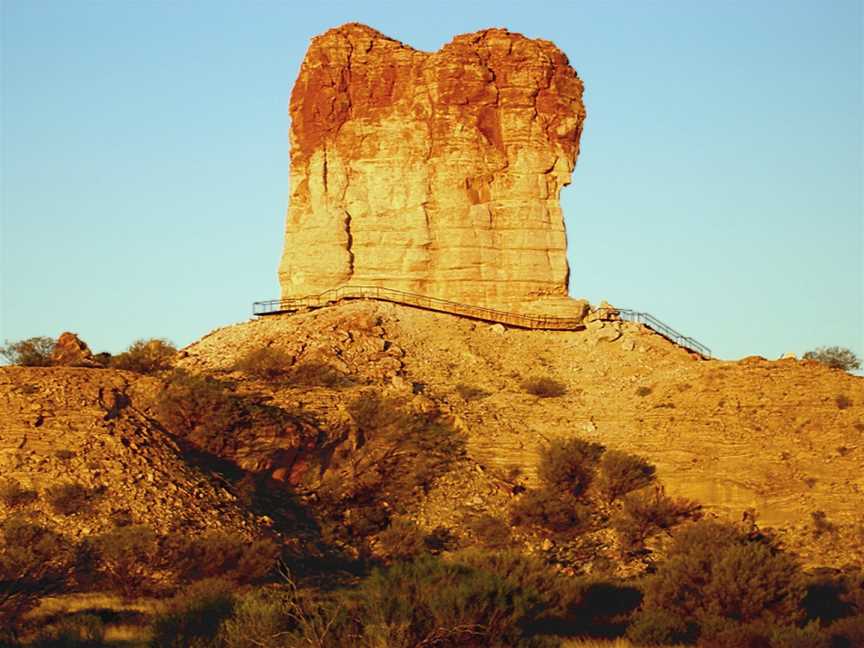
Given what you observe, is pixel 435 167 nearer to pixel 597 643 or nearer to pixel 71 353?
pixel 71 353

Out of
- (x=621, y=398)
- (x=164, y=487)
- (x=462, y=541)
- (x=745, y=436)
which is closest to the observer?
(x=164, y=487)

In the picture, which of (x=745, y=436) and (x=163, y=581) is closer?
(x=163, y=581)

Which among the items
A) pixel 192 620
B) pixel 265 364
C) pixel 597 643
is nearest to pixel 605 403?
pixel 265 364

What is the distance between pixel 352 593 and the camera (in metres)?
34.5

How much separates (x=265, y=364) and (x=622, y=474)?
12.2 meters

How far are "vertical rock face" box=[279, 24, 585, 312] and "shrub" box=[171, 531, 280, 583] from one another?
72.5ft

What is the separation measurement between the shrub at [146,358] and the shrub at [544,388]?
11653 mm

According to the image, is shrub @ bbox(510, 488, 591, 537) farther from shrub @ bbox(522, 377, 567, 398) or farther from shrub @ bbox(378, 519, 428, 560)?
shrub @ bbox(522, 377, 567, 398)

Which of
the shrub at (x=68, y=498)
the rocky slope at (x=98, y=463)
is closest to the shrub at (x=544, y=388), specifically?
the rocky slope at (x=98, y=463)

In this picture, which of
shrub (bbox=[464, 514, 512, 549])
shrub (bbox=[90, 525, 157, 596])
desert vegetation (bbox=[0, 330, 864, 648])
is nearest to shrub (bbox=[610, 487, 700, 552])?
desert vegetation (bbox=[0, 330, 864, 648])

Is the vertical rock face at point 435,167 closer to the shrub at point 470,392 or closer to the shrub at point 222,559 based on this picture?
the shrub at point 470,392

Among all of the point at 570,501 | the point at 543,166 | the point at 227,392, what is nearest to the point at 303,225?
the point at 543,166

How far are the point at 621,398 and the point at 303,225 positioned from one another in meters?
15.1

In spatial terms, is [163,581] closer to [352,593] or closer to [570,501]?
[352,593]
